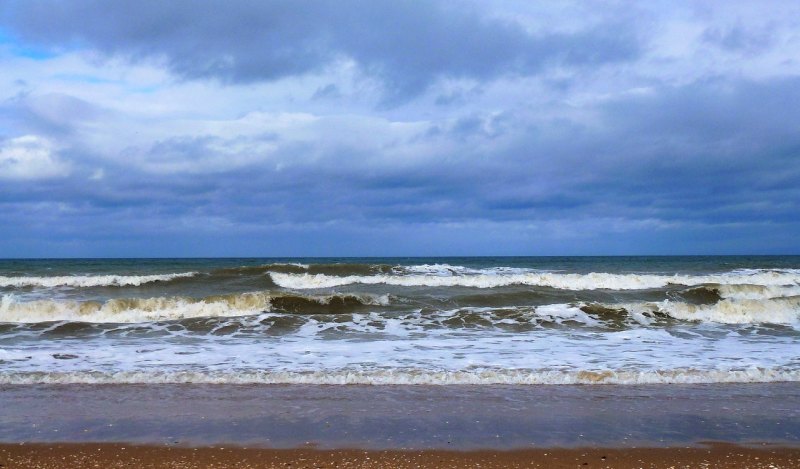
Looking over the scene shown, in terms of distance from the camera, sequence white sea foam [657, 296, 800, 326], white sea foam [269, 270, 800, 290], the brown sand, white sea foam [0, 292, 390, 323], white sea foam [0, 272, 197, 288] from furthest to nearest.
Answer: white sea foam [0, 272, 197, 288] < white sea foam [269, 270, 800, 290] < white sea foam [0, 292, 390, 323] < white sea foam [657, 296, 800, 326] < the brown sand

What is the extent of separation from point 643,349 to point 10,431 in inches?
398

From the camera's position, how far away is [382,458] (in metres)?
5.61

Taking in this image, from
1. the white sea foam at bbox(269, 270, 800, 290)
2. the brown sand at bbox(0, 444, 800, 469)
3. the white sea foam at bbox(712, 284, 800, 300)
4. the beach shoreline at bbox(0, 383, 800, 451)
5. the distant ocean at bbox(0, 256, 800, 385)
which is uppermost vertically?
the white sea foam at bbox(269, 270, 800, 290)

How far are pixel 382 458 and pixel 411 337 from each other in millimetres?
7760

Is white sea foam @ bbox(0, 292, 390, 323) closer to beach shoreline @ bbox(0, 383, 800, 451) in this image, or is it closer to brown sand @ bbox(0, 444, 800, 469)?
beach shoreline @ bbox(0, 383, 800, 451)

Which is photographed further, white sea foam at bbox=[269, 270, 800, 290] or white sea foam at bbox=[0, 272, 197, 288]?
white sea foam at bbox=[0, 272, 197, 288]

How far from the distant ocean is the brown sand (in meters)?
→ 2.99

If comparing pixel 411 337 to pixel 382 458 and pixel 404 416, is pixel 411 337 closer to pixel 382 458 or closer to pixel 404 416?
pixel 404 416

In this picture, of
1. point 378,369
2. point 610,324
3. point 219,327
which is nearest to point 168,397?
point 378,369

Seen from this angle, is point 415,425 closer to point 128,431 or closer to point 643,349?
point 128,431

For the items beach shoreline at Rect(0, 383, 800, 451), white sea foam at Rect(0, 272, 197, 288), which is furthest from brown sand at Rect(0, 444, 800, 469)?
white sea foam at Rect(0, 272, 197, 288)

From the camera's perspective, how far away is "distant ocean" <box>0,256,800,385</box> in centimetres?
910

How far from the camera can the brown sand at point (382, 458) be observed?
549 centimetres

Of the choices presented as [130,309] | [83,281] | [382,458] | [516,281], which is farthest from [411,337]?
[83,281]
